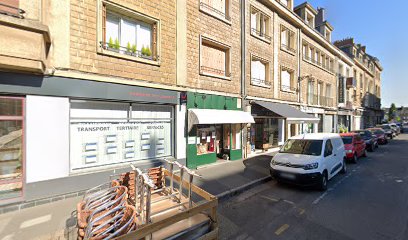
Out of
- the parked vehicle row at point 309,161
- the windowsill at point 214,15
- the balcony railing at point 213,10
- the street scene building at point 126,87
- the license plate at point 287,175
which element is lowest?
the license plate at point 287,175

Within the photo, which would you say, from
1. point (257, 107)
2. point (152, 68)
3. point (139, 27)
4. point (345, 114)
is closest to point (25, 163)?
point (152, 68)

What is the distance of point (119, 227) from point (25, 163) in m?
3.86

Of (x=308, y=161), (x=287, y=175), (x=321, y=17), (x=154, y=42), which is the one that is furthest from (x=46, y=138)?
(x=321, y=17)

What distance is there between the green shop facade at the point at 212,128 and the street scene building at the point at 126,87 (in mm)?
51

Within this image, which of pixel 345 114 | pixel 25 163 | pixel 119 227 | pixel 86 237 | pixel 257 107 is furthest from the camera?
pixel 345 114

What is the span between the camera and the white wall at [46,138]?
4.95 metres

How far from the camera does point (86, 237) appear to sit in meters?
2.46

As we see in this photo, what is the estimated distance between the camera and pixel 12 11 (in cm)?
463

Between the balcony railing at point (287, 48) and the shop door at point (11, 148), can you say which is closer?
the shop door at point (11, 148)

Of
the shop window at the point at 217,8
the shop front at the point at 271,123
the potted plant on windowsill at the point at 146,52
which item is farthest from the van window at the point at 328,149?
the shop window at the point at 217,8

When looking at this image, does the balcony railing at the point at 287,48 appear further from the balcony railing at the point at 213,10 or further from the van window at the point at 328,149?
the van window at the point at 328,149

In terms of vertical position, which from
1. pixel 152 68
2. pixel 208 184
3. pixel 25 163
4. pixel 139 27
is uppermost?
pixel 139 27

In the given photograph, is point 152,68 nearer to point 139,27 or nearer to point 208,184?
point 139,27

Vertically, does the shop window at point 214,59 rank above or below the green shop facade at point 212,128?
above
